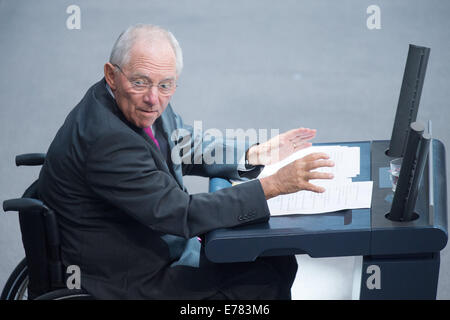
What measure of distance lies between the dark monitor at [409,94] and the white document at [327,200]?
0.24m

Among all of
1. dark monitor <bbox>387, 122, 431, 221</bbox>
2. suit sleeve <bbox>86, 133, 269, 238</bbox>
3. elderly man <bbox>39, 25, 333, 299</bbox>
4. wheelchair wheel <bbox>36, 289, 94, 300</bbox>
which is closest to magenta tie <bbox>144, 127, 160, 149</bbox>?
elderly man <bbox>39, 25, 333, 299</bbox>

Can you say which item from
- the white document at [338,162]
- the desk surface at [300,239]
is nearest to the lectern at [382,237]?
the desk surface at [300,239]

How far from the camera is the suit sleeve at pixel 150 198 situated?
193cm

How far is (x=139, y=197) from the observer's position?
1931 millimetres

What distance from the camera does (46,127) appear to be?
4547 millimetres

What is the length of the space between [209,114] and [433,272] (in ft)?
9.13

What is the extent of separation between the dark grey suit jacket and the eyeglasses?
95 mm

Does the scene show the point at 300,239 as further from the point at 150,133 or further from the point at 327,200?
the point at 150,133

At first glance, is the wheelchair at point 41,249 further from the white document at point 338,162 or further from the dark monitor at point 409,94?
the dark monitor at point 409,94

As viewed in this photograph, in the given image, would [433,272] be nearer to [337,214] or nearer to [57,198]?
[337,214]

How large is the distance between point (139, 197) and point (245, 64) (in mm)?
3303

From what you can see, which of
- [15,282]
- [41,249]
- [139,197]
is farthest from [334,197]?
[15,282]

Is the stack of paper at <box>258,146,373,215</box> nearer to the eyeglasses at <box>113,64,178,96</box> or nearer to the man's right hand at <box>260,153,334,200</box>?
the man's right hand at <box>260,153,334,200</box>

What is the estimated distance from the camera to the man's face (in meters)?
1.99
